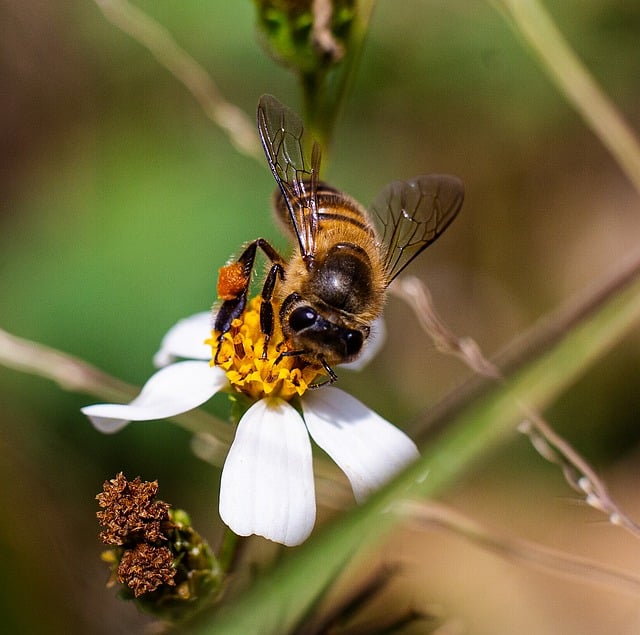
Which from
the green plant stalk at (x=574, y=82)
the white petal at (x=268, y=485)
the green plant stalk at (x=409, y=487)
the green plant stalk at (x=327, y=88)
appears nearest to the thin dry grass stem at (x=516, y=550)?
the white petal at (x=268, y=485)

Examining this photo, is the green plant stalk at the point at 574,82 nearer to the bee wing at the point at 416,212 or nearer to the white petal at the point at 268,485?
the bee wing at the point at 416,212

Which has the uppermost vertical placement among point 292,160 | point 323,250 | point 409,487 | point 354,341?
point 292,160


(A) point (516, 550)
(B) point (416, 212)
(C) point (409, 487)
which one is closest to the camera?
(C) point (409, 487)

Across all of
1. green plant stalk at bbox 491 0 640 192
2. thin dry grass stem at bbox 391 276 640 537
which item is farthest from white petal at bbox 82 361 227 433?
green plant stalk at bbox 491 0 640 192

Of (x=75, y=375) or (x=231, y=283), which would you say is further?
(x=75, y=375)

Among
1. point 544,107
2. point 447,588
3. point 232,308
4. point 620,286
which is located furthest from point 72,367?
point 544,107

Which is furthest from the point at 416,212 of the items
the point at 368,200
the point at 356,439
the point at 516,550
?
the point at 368,200

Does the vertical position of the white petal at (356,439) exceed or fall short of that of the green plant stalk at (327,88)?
it falls short

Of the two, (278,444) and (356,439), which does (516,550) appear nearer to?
(356,439)
